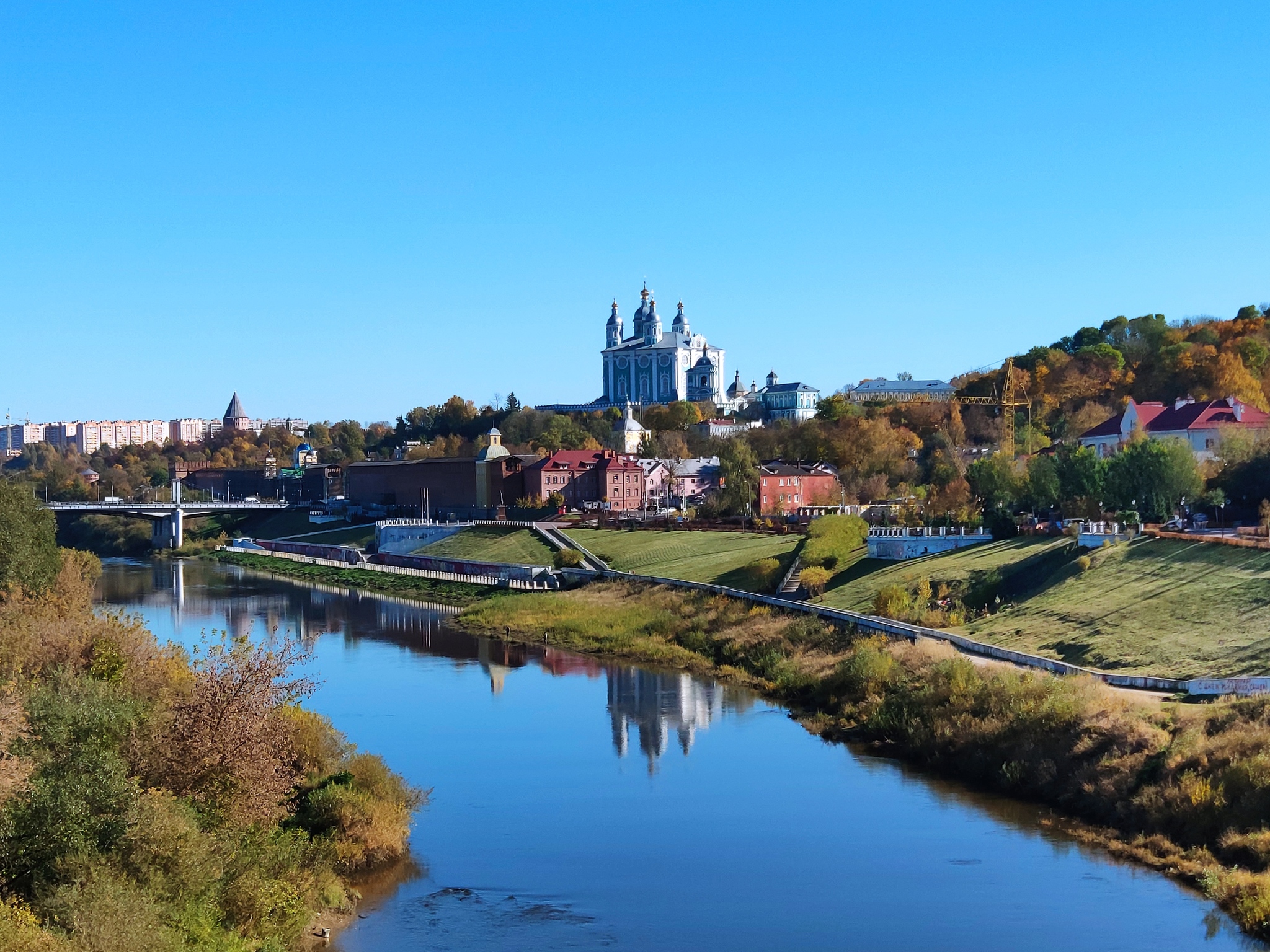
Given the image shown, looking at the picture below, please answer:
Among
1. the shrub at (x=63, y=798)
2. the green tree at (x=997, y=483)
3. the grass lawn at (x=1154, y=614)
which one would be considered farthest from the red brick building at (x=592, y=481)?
the shrub at (x=63, y=798)

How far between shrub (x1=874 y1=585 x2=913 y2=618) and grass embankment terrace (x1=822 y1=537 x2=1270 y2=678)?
29.9 inches

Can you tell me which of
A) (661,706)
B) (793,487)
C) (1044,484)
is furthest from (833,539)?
(793,487)

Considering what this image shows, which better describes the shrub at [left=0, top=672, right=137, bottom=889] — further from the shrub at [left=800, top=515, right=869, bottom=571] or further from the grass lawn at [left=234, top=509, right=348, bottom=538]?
the grass lawn at [left=234, top=509, right=348, bottom=538]

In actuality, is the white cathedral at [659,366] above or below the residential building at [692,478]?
above

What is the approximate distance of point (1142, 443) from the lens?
49.0 metres

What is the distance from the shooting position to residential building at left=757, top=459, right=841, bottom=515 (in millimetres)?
80062

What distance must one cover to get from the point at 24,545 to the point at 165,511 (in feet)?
220

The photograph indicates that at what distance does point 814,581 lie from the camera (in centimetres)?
4834

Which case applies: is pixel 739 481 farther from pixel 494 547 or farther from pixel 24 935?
pixel 24 935

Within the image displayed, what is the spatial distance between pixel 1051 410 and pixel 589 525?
1322 inches

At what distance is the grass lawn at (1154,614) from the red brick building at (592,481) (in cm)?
5476

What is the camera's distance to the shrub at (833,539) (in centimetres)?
5125

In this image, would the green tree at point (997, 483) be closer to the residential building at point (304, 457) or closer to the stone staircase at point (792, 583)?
the stone staircase at point (792, 583)

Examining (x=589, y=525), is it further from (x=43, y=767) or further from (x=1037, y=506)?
(x=43, y=767)
